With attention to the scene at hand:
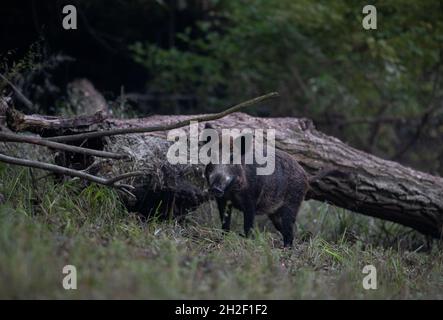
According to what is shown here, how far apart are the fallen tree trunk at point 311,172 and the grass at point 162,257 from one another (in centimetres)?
31

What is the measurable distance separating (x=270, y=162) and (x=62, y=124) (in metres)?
2.23

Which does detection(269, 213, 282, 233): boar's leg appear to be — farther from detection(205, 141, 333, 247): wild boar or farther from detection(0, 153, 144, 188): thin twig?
detection(0, 153, 144, 188): thin twig

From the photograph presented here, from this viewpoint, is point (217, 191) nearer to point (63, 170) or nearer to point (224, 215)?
point (224, 215)

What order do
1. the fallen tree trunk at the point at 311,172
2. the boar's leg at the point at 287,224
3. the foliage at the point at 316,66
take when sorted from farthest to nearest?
the foliage at the point at 316,66, the boar's leg at the point at 287,224, the fallen tree trunk at the point at 311,172

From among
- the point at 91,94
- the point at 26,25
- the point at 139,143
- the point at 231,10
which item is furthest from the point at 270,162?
the point at 231,10

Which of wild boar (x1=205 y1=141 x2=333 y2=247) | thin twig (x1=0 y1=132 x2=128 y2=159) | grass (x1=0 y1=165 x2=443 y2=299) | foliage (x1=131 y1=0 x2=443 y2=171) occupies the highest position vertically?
foliage (x1=131 y1=0 x2=443 y2=171)

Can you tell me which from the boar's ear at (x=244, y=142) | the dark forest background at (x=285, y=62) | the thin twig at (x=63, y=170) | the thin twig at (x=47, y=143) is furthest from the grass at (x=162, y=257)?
the dark forest background at (x=285, y=62)

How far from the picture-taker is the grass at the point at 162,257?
438 centimetres

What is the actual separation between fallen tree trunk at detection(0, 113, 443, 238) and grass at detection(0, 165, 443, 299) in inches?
12.2

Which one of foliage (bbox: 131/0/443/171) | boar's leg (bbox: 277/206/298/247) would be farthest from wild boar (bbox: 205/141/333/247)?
foliage (bbox: 131/0/443/171)

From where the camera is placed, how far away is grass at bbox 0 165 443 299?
173 inches

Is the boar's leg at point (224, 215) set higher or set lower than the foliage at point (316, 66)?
lower

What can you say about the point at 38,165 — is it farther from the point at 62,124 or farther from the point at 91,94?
the point at 91,94

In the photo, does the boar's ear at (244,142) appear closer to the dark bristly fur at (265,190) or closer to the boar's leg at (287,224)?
the dark bristly fur at (265,190)
